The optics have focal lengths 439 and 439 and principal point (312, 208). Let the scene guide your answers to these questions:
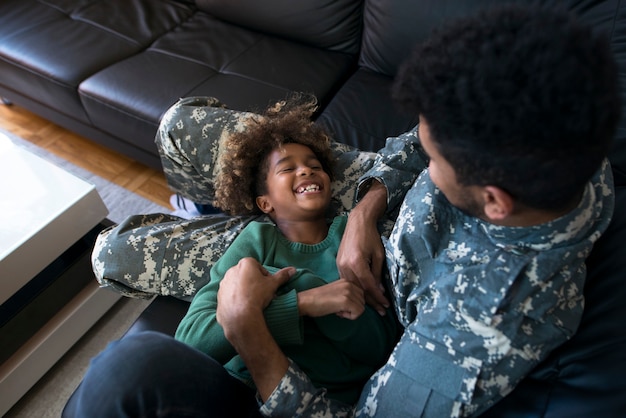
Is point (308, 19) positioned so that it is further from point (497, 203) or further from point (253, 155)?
point (497, 203)

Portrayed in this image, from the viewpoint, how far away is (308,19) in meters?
1.82

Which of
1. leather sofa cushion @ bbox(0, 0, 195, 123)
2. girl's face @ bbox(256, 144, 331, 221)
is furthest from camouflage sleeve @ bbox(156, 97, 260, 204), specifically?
leather sofa cushion @ bbox(0, 0, 195, 123)

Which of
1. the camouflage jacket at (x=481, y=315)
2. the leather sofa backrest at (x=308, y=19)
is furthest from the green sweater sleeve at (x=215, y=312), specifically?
the leather sofa backrest at (x=308, y=19)

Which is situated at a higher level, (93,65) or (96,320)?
(93,65)

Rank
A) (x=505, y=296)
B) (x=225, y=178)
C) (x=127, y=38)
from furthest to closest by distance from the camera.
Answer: (x=127, y=38) → (x=225, y=178) → (x=505, y=296)

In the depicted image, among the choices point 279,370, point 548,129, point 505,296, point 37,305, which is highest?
point 548,129

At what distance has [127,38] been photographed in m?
1.91

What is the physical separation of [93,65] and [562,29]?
176 centimetres

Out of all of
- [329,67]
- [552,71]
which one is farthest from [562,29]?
[329,67]

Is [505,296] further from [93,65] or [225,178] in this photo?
[93,65]

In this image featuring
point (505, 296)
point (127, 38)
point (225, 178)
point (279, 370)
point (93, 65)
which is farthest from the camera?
point (127, 38)

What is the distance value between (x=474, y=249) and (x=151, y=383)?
1.92 ft

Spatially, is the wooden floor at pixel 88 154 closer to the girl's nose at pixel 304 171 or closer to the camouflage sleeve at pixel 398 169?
the girl's nose at pixel 304 171

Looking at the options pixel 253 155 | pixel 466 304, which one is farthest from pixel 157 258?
pixel 466 304
